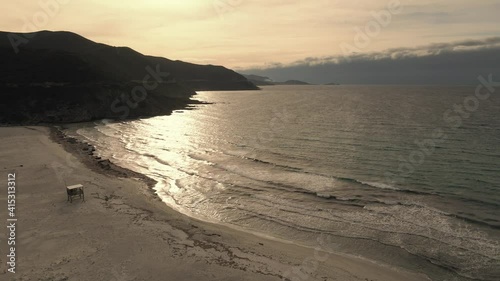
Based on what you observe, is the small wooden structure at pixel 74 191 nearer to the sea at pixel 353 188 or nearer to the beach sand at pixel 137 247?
the beach sand at pixel 137 247

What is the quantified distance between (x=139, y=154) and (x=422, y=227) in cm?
3510

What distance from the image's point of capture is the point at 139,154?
147 feet

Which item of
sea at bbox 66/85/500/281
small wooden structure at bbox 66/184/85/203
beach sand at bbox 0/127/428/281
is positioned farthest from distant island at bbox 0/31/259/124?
small wooden structure at bbox 66/184/85/203

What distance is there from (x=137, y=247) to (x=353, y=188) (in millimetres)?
19133

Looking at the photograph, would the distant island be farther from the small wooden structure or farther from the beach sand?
the small wooden structure

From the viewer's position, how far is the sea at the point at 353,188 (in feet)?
64.6

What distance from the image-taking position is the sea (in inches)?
775

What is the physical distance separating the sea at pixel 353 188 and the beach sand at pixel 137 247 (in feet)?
5.95

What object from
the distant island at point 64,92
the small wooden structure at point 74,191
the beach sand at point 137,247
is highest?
the distant island at point 64,92

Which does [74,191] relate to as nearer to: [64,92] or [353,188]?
[353,188]

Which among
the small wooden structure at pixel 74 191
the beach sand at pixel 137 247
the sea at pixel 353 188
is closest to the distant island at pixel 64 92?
the sea at pixel 353 188

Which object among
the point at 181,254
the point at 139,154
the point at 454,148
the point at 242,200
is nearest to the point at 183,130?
the point at 139,154

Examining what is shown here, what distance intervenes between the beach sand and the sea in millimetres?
1815

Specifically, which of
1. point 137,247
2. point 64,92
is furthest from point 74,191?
point 64,92
